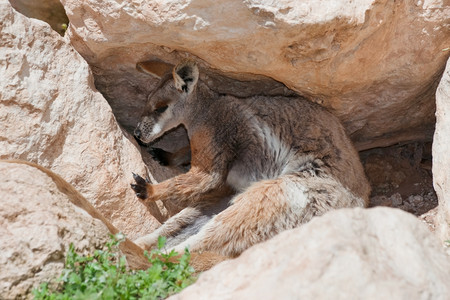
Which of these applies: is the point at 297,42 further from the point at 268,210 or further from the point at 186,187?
the point at 186,187

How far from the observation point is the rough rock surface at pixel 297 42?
4.96 metres

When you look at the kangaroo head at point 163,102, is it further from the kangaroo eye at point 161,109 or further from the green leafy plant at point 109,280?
the green leafy plant at point 109,280

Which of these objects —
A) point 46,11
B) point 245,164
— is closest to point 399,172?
point 245,164

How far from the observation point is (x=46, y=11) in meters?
6.62

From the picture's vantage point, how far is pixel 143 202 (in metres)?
5.81

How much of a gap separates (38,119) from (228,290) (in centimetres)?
288

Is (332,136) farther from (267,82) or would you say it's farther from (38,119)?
(38,119)

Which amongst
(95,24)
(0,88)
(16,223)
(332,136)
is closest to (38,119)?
(0,88)

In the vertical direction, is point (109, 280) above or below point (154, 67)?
below

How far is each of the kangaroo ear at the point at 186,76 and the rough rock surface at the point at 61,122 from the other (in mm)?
775

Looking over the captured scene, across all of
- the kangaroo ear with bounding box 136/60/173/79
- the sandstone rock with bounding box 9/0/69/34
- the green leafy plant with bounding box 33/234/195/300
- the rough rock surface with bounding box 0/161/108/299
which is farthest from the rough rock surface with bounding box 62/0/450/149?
the green leafy plant with bounding box 33/234/195/300

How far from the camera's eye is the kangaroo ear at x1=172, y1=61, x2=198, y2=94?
228 inches

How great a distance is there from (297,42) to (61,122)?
2293 millimetres

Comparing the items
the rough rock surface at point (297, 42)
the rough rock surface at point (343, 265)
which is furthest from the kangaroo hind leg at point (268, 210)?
the rough rock surface at point (343, 265)
